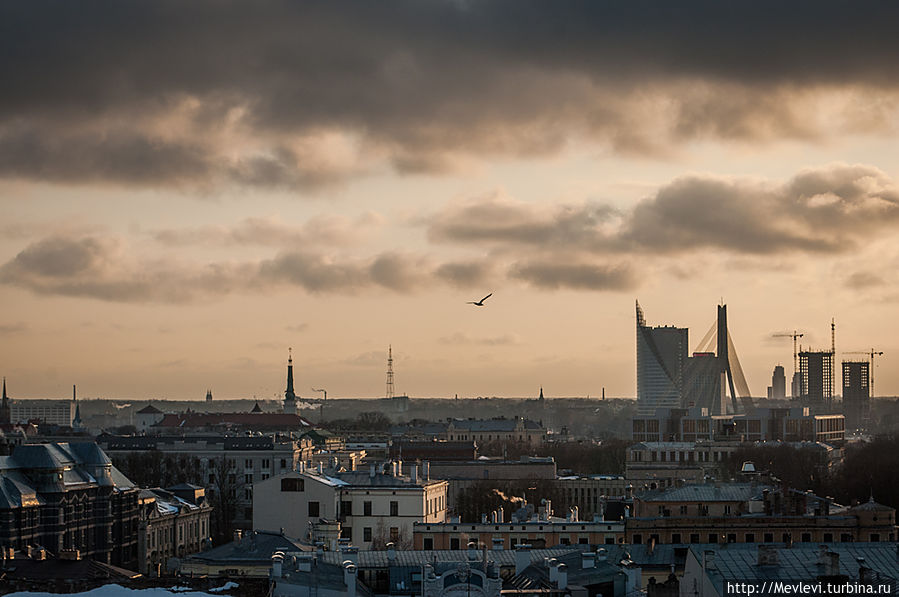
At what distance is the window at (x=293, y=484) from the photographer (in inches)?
4542

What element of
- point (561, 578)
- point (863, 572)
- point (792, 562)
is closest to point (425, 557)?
point (561, 578)

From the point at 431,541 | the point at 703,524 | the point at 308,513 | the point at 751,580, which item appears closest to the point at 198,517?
the point at 308,513

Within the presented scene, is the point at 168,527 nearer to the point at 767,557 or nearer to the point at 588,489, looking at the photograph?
the point at 588,489

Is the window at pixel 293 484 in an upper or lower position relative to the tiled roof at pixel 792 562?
lower

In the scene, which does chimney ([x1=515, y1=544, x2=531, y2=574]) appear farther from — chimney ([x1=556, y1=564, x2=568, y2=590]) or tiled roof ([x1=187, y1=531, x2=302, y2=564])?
tiled roof ([x1=187, y1=531, x2=302, y2=564])

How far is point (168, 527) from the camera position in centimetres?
12731

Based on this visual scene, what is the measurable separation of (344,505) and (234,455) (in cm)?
7062

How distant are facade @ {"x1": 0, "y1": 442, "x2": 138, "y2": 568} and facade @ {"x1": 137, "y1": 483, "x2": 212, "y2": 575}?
35.6 inches

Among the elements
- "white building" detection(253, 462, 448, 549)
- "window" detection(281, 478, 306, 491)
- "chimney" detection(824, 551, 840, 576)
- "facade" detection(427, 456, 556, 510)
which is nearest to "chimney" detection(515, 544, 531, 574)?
"chimney" detection(824, 551, 840, 576)

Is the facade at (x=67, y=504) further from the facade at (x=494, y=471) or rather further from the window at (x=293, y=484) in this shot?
the facade at (x=494, y=471)

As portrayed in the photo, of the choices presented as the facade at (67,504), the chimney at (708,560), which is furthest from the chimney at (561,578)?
the facade at (67,504)

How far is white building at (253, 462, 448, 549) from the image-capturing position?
113 metres

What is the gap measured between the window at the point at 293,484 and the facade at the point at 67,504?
40.3 ft

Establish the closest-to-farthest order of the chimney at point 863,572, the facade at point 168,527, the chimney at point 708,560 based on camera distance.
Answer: the chimney at point 863,572
the chimney at point 708,560
the facade at point 168,527
